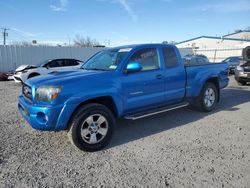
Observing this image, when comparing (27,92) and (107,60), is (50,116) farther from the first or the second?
(107,60)

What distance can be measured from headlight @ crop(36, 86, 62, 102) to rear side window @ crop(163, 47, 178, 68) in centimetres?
265

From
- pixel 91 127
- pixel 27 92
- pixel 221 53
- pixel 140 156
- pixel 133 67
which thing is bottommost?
pixel 140 156

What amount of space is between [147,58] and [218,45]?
34.1 m

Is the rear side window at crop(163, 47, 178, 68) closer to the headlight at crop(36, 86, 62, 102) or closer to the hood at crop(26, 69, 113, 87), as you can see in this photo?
the hood at crop(26, 69, 113, 87)

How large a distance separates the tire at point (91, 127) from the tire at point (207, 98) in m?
3.07

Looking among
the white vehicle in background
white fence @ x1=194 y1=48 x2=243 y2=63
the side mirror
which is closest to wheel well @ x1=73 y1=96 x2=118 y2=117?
the side mirror

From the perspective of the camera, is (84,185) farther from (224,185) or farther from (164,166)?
(224,185)

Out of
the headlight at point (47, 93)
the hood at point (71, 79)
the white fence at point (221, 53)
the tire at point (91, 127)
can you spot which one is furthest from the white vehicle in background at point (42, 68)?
the white fence at point (221, 53)

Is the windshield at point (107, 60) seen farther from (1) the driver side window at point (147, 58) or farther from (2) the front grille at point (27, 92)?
(2) the front grille at point (27, 92)

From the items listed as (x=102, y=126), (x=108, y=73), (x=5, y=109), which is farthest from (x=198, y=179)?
(x=5, y=109)

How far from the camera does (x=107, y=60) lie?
204 inches

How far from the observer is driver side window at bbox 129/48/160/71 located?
195 inches

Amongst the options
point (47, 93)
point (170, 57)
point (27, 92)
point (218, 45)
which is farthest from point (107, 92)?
point (218, 45)

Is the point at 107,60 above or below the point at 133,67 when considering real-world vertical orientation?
above
